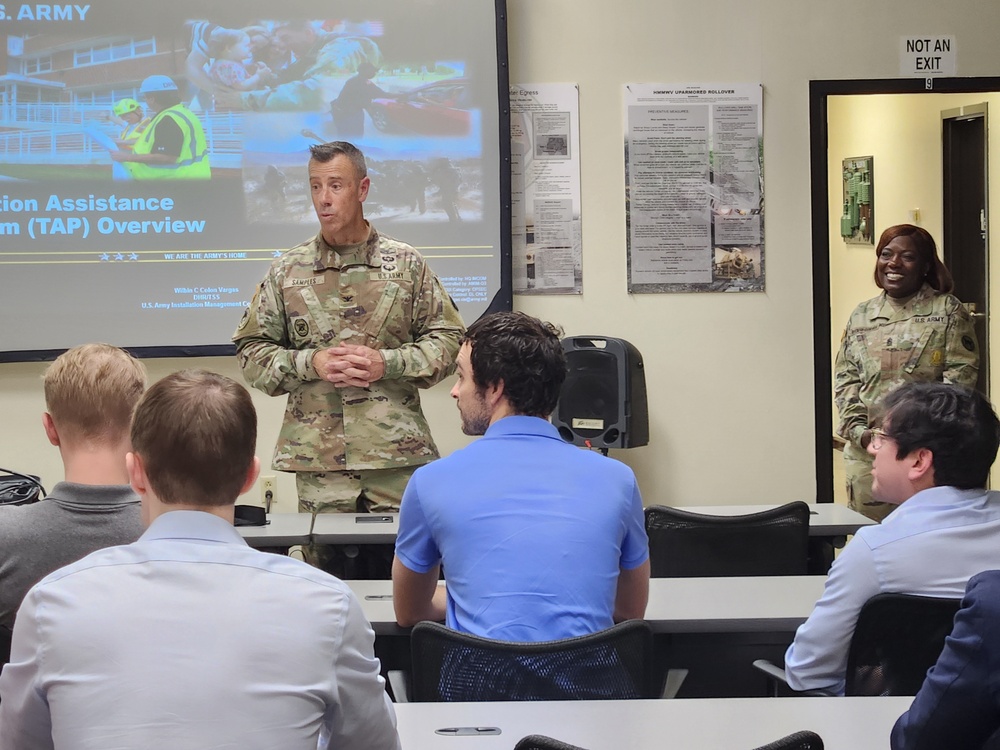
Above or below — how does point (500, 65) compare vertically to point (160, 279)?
above

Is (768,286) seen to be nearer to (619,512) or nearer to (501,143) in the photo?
(501,143)

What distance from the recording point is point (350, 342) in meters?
3.58

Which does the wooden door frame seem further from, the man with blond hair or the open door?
the man with blond hair

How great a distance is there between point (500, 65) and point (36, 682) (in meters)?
3.96

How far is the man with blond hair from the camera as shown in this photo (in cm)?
186

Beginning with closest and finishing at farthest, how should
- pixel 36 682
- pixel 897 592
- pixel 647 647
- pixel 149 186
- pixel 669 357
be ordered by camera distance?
pixel 36 682
pixel 647 647
pixel 897 592
pixel 149 186
pixel 669 357

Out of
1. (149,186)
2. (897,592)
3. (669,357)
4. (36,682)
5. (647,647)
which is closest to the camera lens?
(36,682)

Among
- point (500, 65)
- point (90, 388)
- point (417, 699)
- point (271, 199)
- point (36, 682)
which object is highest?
point (500, 65)

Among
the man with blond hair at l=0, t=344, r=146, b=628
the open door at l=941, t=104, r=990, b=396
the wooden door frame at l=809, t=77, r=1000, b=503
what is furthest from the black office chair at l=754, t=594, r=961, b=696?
the open door at l=941, t=104, r=990, b=396

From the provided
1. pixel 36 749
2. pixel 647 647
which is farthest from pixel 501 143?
pixel 36 749

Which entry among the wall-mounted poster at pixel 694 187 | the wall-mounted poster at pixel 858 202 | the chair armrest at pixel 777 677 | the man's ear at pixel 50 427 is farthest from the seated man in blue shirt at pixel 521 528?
the wall-mounted poster at pixel 858 202

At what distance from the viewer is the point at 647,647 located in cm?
176

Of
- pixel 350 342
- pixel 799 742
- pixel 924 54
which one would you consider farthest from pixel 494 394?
pixel 924 54

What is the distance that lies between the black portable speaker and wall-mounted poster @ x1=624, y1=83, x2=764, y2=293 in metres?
0.46
